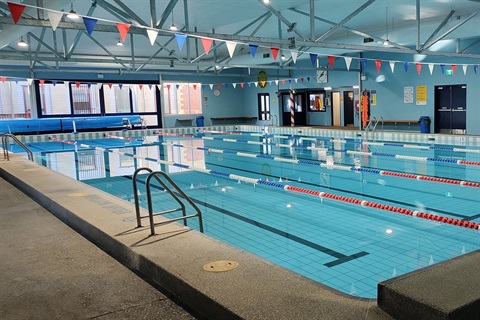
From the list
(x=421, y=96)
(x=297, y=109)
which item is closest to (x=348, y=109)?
(x=297, y=109)

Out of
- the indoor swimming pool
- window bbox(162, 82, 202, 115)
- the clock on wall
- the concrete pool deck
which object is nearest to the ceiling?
the indoor swimming pool

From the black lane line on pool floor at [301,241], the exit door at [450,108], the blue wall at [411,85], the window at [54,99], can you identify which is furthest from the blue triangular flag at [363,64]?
the window at [54,99]

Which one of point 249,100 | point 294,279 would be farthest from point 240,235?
point 249,100

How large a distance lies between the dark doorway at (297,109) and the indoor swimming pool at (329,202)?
29.9 feet

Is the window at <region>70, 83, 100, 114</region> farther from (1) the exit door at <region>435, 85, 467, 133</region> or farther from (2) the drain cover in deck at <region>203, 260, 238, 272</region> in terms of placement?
(2) the drain cover in deck at <region>203, 260, 238, 272</region>

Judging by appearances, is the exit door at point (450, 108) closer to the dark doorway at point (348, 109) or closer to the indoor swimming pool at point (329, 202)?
the indoor swimming pool at point (329, 202)

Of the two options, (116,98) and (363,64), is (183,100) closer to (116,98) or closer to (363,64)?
(116,98)

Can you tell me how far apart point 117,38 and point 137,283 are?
44.7 feet

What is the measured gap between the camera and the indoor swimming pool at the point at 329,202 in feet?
14.8

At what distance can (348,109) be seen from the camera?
798 inches

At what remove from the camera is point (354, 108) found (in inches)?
760

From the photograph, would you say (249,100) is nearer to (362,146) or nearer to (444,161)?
(362,146)

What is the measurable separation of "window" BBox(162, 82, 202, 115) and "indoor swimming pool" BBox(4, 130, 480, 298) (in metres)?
11.7

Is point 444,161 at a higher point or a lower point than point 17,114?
lower
